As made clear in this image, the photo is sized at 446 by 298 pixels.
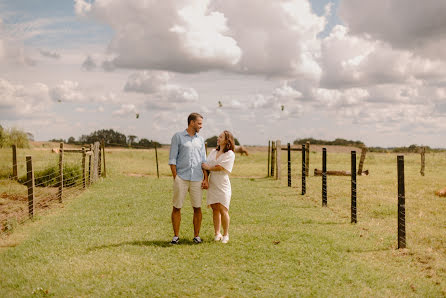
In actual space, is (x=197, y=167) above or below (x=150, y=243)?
above

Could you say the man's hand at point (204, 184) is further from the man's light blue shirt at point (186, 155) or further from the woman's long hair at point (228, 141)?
the woman's long hair at point (228, 141)

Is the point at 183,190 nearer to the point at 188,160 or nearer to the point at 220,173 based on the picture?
the point at 188,160

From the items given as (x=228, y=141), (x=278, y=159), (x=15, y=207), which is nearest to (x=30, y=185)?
(x=15, y=207)

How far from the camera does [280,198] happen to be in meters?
12.8

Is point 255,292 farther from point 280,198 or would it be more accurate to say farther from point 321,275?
point 280,198

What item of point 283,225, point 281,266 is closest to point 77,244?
point 281,266

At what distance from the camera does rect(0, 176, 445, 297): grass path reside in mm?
5055

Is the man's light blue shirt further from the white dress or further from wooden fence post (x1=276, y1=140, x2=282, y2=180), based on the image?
wooden fence post (x1=276, y1=140, x2=282, y2=180)

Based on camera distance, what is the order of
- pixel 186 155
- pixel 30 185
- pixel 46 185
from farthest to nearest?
1. pixel 46 185
2. pixel 30 185
3. pixel 186 155

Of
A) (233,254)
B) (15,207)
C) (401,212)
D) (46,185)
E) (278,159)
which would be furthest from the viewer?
(278,159)

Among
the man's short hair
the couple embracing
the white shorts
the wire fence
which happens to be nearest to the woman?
the couple embracing

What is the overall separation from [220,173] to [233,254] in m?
1.37

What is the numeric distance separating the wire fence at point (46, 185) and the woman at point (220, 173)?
461 cm

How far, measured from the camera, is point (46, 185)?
16109mm
